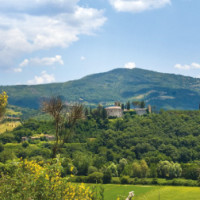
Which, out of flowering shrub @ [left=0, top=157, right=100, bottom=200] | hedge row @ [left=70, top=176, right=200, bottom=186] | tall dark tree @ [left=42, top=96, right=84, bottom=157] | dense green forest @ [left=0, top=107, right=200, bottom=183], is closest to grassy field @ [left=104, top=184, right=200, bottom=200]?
hedge row @ [left=70, top=176, right=200, bottom=186]

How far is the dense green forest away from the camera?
430 ft

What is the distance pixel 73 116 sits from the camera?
23.1 meters

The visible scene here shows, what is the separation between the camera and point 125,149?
17725 centimetres

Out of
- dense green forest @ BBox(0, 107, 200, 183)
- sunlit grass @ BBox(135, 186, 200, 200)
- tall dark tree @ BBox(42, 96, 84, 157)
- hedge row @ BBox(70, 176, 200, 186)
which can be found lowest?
hedge row @ BBox(70, 176, 200, 186)

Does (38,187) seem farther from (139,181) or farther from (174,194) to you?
(139,181)

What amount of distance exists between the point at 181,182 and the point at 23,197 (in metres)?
109

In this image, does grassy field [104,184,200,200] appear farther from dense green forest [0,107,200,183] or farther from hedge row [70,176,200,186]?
dense green forest [0,107,200,183]

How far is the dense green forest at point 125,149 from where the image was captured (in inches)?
5162

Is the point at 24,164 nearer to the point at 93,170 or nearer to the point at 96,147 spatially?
the point at 93,170

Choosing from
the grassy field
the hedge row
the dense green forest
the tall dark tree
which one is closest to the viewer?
the tall dark tree

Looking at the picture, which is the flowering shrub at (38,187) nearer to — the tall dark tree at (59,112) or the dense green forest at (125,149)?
the tall dark tree at (59,112)

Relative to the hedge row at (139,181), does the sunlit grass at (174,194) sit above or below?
above

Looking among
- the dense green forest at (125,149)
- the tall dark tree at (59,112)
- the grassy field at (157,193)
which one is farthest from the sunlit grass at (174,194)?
the tall dark tree at (59,112)

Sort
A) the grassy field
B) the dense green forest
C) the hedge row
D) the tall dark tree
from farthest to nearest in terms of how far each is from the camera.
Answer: the dense green forest < the hedge row < the grassy field < the tall dark tree
